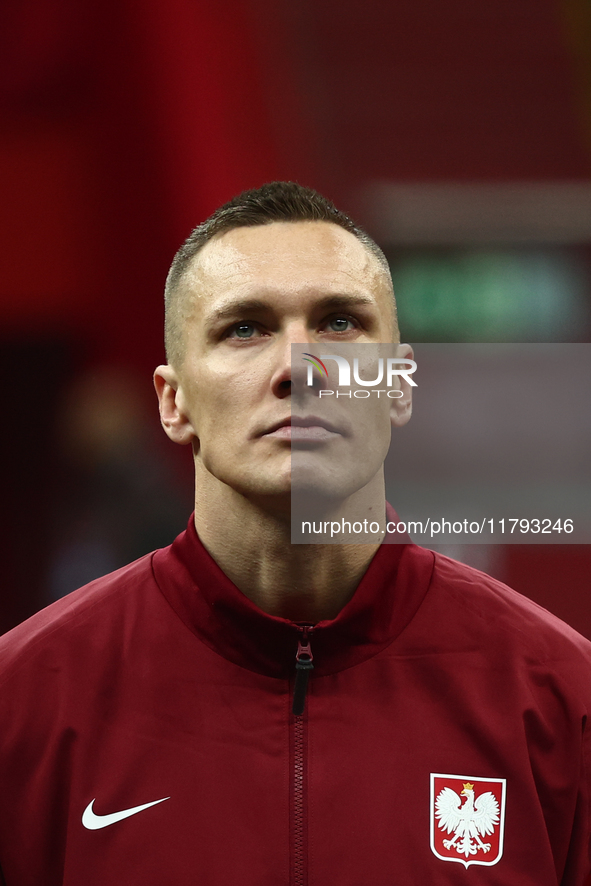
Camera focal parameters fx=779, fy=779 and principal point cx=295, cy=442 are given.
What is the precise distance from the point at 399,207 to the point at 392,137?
0.57ft

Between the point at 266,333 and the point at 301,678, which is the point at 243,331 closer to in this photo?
the point at 266,333

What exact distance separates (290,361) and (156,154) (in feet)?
2.72

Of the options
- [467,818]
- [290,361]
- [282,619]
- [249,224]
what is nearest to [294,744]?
[282,619]

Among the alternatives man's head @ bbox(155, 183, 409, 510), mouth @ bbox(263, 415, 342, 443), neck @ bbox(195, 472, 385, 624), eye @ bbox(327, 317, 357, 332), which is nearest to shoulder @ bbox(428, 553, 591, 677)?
neck @ bbox(195, 472, 385, 624)

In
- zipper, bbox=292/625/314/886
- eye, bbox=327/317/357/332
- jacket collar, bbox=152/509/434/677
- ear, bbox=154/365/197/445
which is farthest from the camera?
ear, bbox=154/365/197/445

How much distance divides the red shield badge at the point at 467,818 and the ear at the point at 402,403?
0.72 meters

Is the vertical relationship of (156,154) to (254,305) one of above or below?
above

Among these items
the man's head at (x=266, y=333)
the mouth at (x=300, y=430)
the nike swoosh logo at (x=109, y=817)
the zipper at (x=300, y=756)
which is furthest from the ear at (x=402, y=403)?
the nike swoosh logo at (x=109, y=817)

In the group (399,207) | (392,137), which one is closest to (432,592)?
(399,207)

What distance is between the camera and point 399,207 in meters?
1.96

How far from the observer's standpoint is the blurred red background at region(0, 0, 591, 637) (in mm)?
1937

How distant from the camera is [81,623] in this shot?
1.65 meters

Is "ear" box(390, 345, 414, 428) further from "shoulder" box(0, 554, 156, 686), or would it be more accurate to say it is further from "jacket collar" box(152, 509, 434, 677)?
"shoulder" box(0, 554, 156, 686)

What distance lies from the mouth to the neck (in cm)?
18
